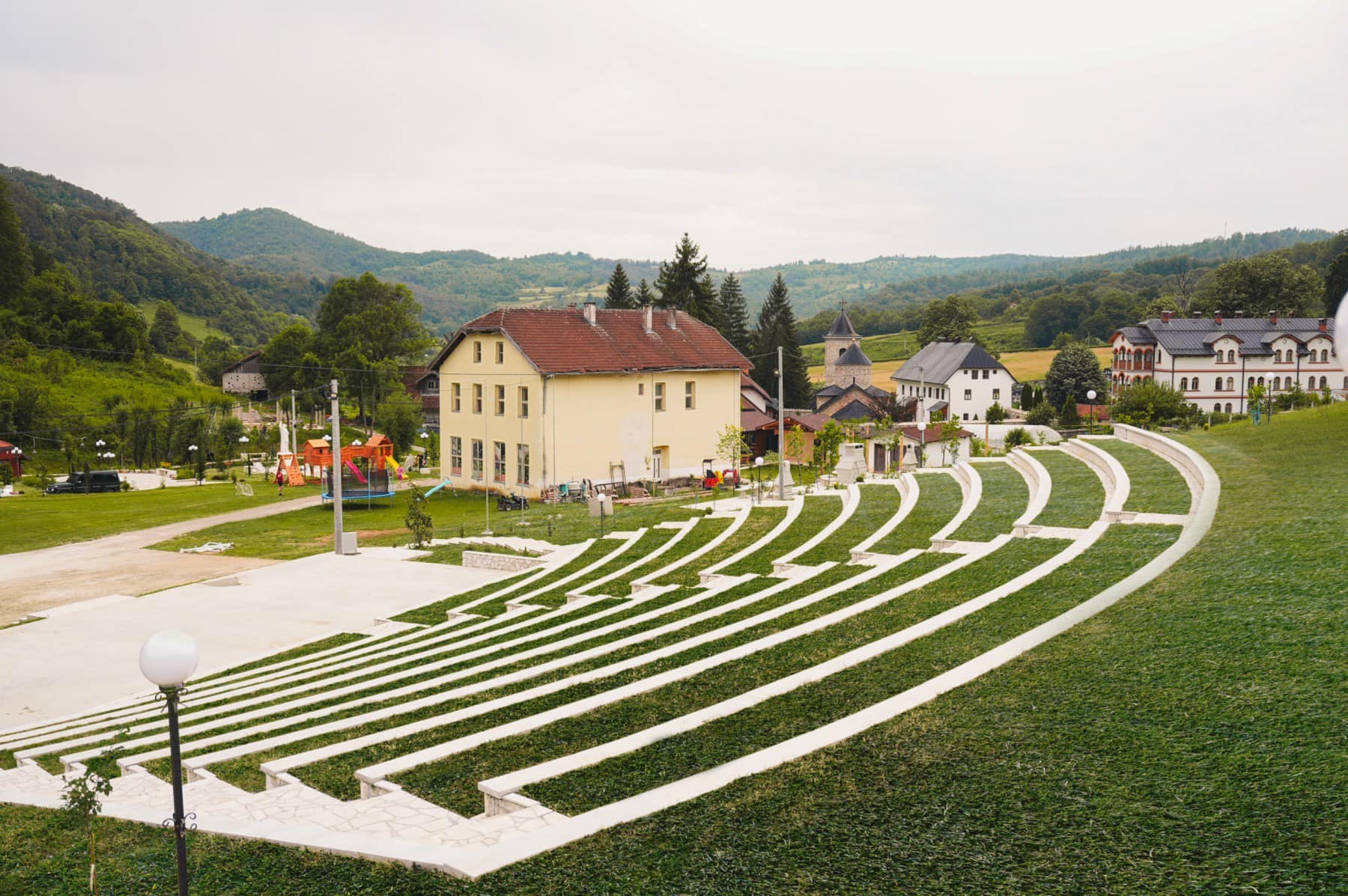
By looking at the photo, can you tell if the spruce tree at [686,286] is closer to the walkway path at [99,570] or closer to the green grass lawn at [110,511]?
the green grass lawn at [110,511]

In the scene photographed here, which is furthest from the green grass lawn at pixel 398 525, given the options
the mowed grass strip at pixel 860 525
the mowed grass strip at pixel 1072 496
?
the mowed grass strip at pixel 1072 496

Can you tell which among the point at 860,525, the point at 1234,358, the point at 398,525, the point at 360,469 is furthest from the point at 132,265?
the point at 860,525

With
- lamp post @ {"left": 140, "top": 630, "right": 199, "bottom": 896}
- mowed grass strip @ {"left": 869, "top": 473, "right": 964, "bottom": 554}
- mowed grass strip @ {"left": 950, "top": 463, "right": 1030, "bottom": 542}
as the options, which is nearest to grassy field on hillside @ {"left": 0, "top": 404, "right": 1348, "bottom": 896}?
lamp post @ {"left": 140, "top": 630, "right": 199, "bottom": 896}

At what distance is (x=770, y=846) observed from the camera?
5.96 m

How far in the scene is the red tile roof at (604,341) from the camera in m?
39.1

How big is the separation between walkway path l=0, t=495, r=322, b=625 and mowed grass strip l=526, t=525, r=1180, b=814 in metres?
17.1

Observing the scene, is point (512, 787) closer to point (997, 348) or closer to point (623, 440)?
point (623, 440)

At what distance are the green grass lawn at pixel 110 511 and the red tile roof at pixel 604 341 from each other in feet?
34.1

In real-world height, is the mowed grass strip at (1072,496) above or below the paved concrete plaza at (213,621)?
above

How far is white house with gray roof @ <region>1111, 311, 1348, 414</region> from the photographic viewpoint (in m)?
74.1

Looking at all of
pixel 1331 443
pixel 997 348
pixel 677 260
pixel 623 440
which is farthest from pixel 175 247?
pixel 1331 443

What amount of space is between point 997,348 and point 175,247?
11898cm

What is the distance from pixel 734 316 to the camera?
290 ft

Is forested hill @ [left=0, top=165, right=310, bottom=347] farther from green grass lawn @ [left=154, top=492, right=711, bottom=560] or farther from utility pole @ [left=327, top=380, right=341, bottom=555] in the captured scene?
utility pole @ [left=327, top=380, right=341, bottom=555]
